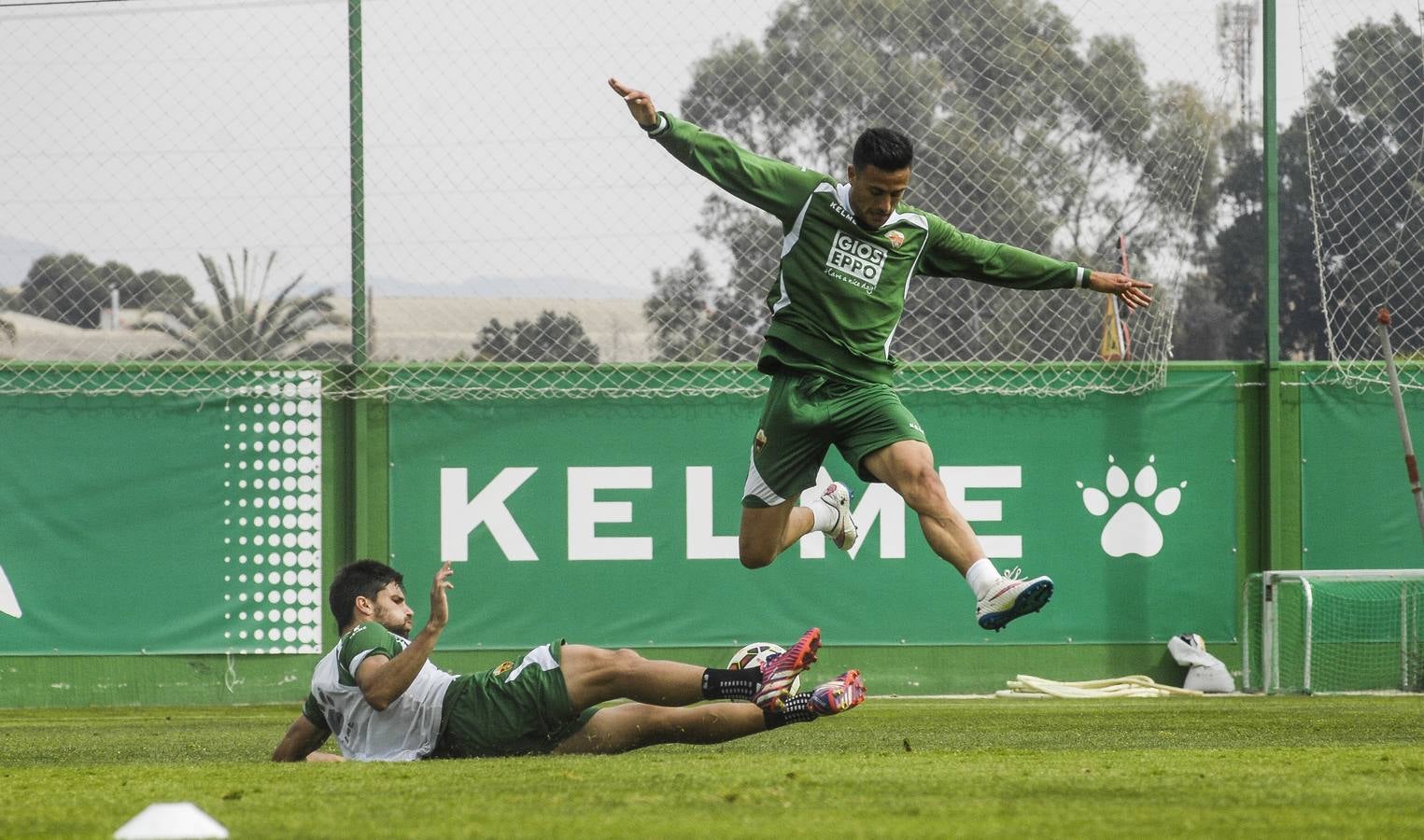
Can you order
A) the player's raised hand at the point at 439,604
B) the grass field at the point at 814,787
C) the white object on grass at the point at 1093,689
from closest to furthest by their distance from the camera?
the grass field at the point at 814,787 < the player's raised hand at the point at 439,604 < the white object on grass at the point at 1093,689

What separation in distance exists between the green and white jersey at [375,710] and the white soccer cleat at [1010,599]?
203 centimetres

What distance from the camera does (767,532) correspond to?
7367 millimetres

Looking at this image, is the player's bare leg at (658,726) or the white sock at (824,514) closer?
Result: the player's bare leg at (658,726)

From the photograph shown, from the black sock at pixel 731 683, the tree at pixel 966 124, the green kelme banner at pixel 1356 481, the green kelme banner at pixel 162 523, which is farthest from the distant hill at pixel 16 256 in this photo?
the green kelme banner at pixel 1356 481

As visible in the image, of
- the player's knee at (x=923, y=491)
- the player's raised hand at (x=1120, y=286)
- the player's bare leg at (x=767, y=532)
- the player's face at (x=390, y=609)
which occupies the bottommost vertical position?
the player's face at (x=390, y=609)

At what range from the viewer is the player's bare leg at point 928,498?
21.3 feet

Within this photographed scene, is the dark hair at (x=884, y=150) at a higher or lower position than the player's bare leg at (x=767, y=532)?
higher

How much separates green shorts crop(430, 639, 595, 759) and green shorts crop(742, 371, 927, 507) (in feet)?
4.44

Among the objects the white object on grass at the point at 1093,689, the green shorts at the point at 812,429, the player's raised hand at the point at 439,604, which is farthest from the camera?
the white object on grass at the point at 1093,689

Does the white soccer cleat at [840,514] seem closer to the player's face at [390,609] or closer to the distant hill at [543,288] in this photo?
the player's face at [390,609]

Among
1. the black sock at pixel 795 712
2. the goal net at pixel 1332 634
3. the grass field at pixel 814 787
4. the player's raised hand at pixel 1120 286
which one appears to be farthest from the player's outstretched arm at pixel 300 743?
the goal net at pixel 1332 634

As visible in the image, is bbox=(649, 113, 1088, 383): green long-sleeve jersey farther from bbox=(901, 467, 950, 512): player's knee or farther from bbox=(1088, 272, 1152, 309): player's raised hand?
bbox=(901, 467, 950, 512): player's knee

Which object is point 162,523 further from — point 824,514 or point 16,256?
point 824,514

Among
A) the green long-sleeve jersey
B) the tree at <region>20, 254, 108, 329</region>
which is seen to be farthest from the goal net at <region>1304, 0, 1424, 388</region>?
the tree at <region>20, 254, 108, 329</region>
